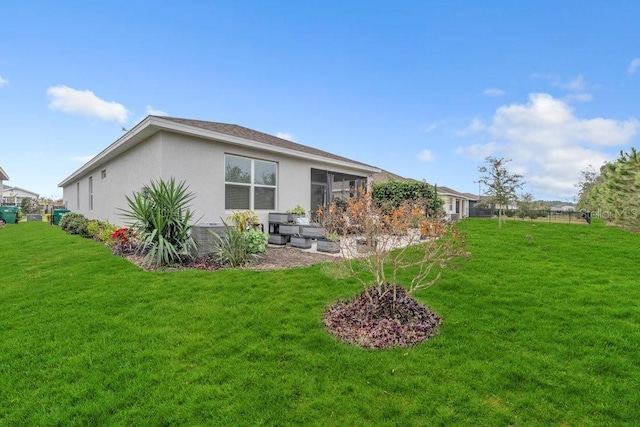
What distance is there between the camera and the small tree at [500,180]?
19.8m

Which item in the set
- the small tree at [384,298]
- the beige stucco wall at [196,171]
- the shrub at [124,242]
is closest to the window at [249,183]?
the beige stucco wall at [196,171]

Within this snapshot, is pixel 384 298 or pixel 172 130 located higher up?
pixel 172 130

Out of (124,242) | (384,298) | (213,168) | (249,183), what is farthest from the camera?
(249,183)

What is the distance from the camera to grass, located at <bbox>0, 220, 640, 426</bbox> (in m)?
2.50

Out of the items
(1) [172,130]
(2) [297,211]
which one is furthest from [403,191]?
(1) [172,130]

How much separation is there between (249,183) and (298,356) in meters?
7.56

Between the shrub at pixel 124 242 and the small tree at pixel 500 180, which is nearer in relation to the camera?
the shrub at pixel 124 242

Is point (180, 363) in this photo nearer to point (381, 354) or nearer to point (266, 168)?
point (381, 354)

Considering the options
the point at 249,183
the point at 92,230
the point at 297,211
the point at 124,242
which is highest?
the point at 249,183

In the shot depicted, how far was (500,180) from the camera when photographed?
19922mm

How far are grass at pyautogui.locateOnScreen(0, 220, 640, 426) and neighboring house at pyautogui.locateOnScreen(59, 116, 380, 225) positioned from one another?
3.84m

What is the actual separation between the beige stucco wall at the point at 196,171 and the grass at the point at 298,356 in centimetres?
364

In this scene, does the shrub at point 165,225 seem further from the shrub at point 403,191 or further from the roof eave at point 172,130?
the shrub at point 403,191

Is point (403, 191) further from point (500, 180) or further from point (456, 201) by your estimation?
point (456, 201)
